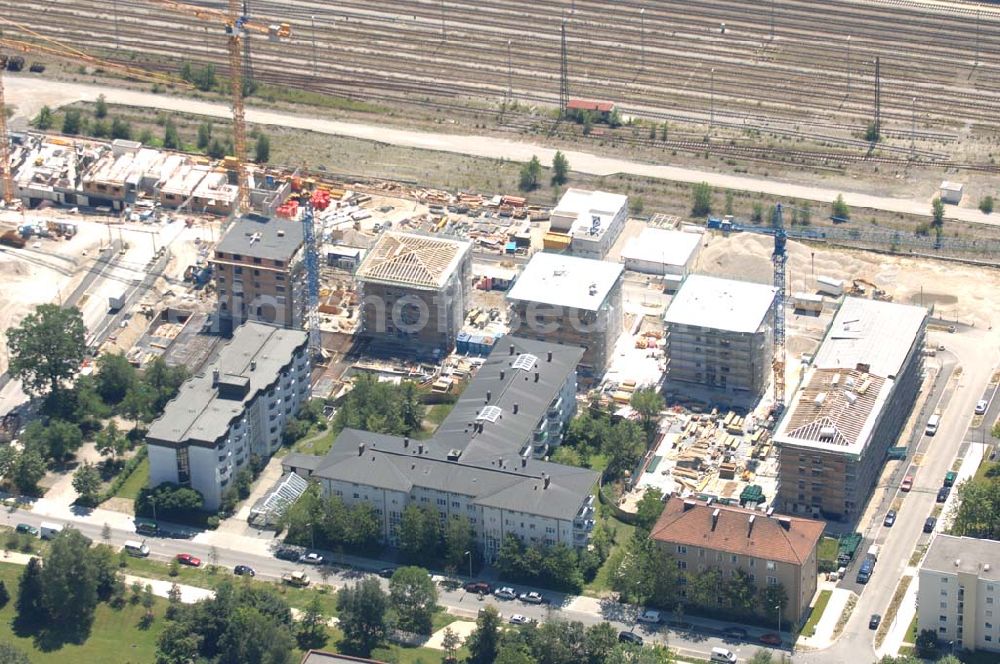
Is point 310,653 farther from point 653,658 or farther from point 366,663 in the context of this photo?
point 653,658

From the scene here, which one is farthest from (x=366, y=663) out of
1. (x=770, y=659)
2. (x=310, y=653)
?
(x=770, y=659)

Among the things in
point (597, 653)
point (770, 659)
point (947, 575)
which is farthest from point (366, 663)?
point (947, 575)

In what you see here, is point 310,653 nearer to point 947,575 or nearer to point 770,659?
point 770,659

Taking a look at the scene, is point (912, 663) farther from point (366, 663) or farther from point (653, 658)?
point (366, 663)

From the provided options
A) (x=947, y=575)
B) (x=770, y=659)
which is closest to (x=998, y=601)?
(x=947, y=575)

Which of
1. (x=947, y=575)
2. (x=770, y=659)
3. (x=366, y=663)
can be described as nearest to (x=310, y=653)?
(x=366, y=663)

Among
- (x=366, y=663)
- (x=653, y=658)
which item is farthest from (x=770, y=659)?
(x=366, y=663)
